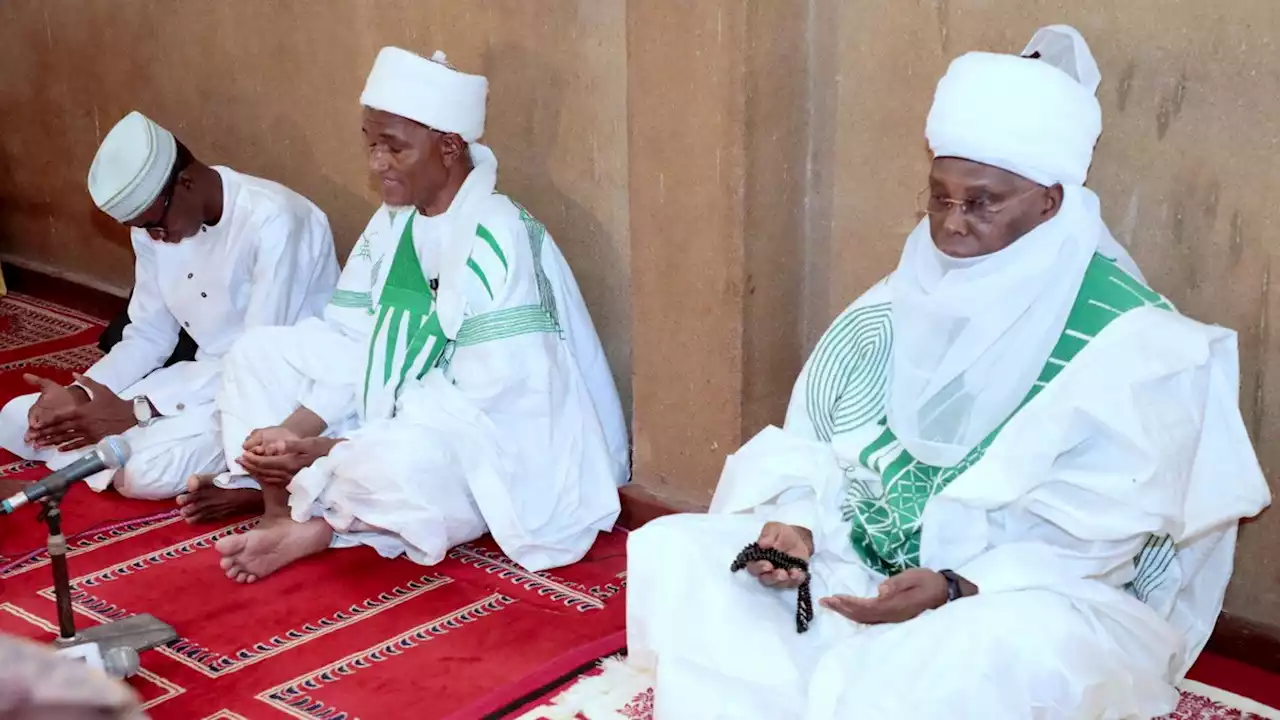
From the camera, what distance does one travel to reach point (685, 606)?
2.72 m

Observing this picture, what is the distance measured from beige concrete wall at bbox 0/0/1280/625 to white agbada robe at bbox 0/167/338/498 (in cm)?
47

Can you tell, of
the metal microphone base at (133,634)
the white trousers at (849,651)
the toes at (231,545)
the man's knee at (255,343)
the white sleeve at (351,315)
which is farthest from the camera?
the man's knee at (255,343)

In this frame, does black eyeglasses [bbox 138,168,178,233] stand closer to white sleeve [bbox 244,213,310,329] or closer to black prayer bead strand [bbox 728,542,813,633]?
white sleeve [bbox 244,213,310,329]

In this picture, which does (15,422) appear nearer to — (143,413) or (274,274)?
(143,413)

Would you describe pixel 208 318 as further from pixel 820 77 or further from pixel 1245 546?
pixel 1245 546

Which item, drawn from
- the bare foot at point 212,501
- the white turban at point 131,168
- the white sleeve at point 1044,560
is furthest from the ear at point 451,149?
the white sleeve at point 1044,560

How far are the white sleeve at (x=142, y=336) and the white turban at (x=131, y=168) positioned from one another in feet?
1.03

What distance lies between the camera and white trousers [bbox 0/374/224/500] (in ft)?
13.7

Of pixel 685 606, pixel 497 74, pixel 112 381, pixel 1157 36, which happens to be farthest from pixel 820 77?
pixel 112 381

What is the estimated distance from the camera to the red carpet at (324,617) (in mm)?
3113

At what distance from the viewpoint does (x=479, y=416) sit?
375cm

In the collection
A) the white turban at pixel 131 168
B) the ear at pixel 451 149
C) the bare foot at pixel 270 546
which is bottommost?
the bare foot at pixel 270 546

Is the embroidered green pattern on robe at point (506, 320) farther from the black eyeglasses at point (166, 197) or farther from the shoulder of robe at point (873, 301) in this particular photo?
the black eyeglasses at point (166, 197)

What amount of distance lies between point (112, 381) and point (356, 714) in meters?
2.06
